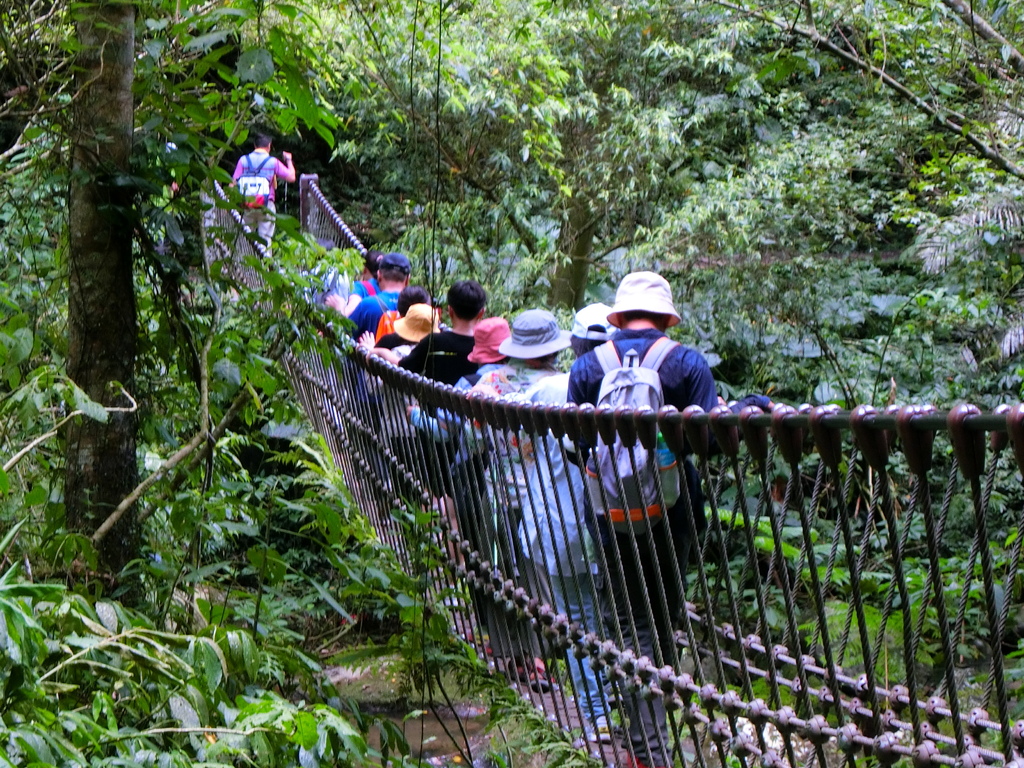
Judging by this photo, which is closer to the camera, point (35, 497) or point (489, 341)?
point (35, 497)

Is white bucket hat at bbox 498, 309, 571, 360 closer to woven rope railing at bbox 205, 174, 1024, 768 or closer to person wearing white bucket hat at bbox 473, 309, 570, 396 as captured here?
person wearing white bucket hat at bbox 473, 309, 570, 396

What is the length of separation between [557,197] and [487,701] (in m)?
5.85

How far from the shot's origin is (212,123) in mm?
2768

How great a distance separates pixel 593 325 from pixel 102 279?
5.34ft

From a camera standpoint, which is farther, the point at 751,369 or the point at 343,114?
the point at 343,114

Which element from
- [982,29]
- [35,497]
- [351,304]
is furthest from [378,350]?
[982,29]

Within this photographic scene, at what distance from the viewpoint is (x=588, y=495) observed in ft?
7.38

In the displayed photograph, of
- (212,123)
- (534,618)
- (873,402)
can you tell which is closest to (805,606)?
(873,402)

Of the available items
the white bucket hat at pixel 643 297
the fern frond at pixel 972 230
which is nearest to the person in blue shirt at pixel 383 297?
the white bucket hat at pixel 643 297

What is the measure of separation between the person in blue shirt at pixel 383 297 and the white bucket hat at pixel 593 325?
156 cm

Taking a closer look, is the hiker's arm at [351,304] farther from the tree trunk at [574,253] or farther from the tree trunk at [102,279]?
the tree trunk at [574,253]

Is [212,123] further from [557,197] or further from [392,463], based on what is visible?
[557,197]

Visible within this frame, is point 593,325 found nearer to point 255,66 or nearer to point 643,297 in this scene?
point 643,297

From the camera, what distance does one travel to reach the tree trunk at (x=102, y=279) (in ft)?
8.00
